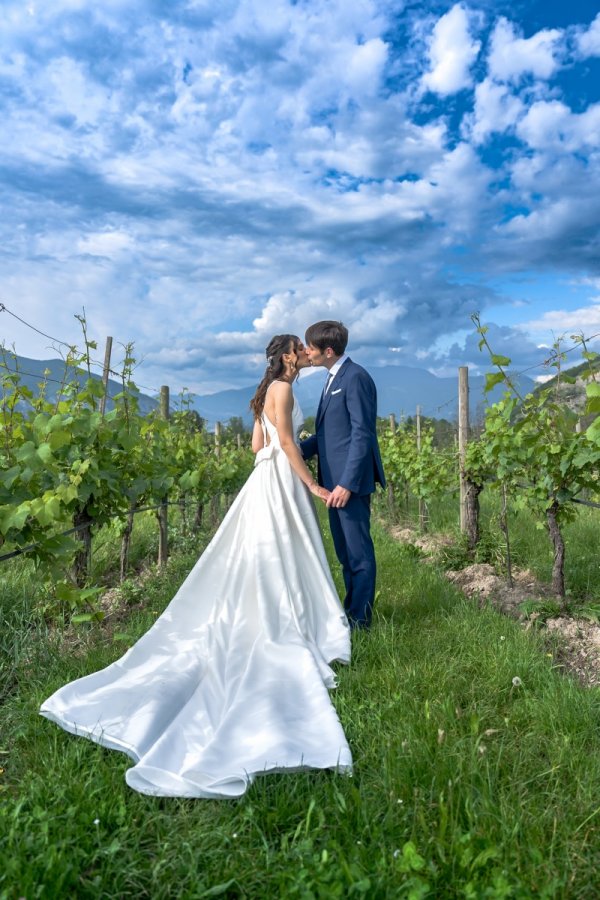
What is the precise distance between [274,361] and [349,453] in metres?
0.75

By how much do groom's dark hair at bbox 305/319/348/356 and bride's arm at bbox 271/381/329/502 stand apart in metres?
0.32

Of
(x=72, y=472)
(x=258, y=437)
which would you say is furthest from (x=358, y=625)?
(x=72, y=472)

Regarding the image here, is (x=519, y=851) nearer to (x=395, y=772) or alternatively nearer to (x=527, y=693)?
(x=395, y=772)

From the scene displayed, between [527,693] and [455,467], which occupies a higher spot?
[455,467]

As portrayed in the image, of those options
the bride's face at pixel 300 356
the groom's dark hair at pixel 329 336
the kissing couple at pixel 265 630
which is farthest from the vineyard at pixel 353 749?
the bride's face at pixel 300 356

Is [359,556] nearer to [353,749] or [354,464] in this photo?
[354,464]

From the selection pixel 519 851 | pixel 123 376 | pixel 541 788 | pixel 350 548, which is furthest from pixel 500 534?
pixel 519 851

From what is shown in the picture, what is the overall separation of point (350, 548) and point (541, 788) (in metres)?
1.87

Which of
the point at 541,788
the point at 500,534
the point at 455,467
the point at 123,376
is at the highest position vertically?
the point at 123,376

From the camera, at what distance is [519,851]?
2029 millimetres

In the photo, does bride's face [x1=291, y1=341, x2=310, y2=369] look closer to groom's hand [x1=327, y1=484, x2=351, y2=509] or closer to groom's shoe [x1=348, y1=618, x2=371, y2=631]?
groom's hand [x1=327, y1=484, x2=351, y2=509]

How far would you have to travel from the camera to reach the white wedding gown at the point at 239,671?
2576 millimetres

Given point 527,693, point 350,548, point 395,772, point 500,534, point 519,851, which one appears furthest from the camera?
point 500,534

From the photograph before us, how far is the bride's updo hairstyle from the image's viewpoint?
4.21m
